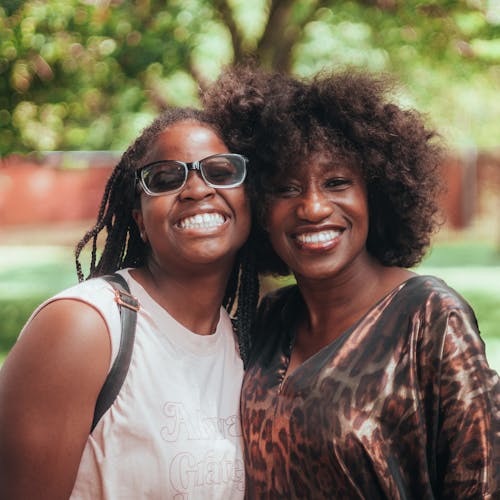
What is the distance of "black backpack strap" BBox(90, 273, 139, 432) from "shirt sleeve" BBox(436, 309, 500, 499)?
105cm

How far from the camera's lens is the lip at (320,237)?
9.74ft

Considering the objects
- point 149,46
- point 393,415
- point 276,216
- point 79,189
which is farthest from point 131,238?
point 79,189

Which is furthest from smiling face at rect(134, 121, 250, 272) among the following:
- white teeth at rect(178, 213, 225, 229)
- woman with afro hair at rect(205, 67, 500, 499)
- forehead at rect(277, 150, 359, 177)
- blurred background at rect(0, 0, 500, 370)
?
blurred background at rect(0, 0, 500, 370)

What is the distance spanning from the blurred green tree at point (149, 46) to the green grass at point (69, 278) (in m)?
3.07

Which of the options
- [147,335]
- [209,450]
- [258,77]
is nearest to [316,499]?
[209,450]

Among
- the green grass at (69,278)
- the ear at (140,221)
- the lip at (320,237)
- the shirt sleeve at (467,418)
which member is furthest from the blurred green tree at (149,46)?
the shirt sleeve at (467,418)

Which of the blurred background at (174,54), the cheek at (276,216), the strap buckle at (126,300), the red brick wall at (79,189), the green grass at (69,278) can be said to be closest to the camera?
the strap buckle at (126,300)

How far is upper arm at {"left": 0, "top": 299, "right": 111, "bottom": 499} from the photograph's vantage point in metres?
2.55

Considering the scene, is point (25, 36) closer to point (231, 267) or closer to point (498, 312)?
point (231, 267)

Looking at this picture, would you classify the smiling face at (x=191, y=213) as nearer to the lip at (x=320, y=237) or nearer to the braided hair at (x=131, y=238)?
the braided hair at (x=131, y=238)

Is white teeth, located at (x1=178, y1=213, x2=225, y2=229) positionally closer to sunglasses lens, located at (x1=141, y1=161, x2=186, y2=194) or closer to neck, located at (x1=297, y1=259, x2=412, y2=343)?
sunglasses lens, located at (x1=141, y1=161, x2=186, y2=194)

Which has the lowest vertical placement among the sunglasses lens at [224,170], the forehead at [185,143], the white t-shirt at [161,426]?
the white t-shirt at [161,426]

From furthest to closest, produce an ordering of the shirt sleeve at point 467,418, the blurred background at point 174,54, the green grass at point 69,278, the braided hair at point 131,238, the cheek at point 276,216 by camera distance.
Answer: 1. the green grass at point 69,278
2. the blurred background at point 174,54
3. the braided hair at point 131,238
4. the cheek at point 276,216
5. the shirt sleeve at point 467,418

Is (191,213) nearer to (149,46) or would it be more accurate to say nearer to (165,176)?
(165,176)
